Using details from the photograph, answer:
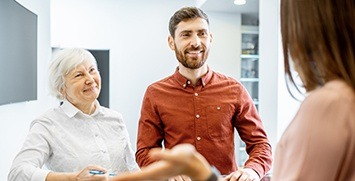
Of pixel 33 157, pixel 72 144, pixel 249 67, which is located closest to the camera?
pixel 33 157

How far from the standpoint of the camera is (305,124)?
584 mm

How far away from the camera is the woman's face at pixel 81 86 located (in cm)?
163

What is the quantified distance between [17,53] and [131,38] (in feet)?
7.91

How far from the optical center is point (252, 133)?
1.62m

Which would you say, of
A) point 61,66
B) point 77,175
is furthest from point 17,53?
point 77,175

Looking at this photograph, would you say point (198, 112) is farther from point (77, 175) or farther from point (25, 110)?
point (25, 110)

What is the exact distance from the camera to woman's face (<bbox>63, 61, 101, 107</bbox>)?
64.1 inches

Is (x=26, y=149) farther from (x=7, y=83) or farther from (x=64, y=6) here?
(x=64, y=6)

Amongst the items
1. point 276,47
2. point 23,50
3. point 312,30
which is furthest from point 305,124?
A: point 23,50

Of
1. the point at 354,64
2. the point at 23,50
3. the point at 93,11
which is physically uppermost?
the point at 93,11

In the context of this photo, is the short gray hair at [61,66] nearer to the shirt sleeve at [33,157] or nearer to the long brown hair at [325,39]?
the shirt sleeve at [33,157]

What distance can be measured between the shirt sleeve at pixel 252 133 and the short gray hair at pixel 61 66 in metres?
0.71

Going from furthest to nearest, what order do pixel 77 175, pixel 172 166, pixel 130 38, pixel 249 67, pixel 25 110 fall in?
pixel 249 67, pixel 130 38, pixel 25 110, pixel 77 175, pixel 172 166

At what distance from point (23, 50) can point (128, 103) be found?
7.25 feet
